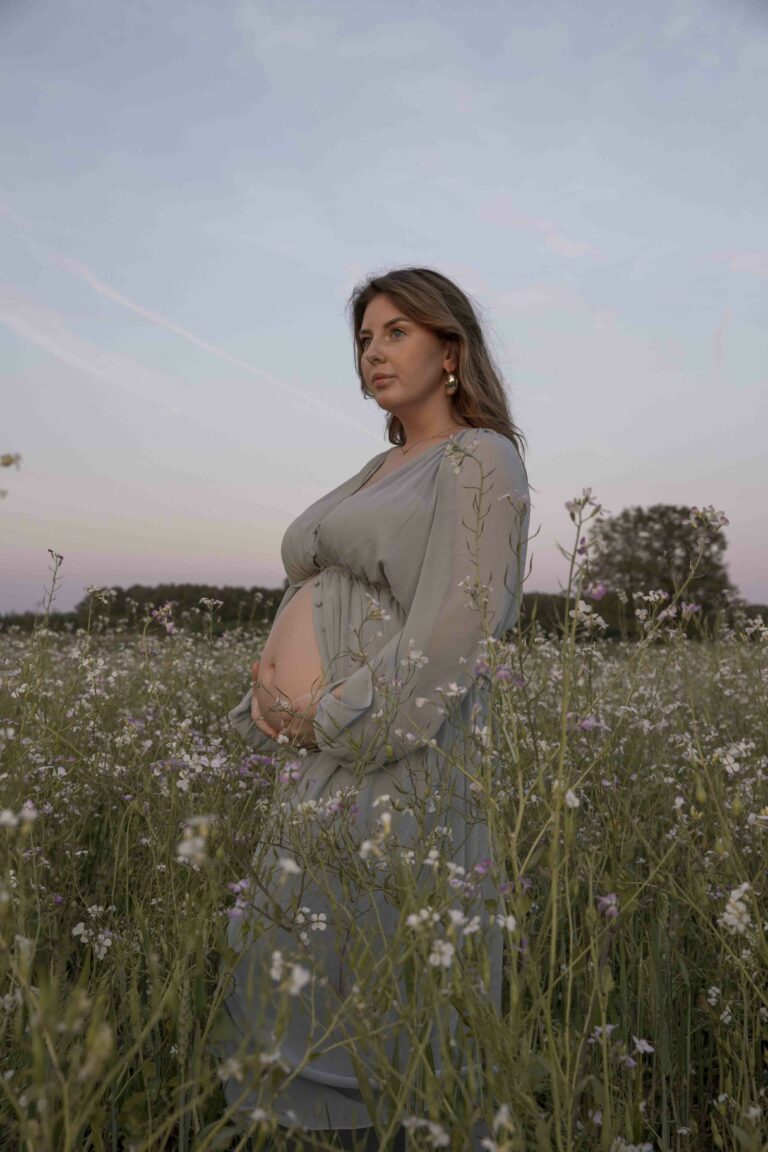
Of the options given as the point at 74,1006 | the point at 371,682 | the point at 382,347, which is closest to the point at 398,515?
the point at 371,682

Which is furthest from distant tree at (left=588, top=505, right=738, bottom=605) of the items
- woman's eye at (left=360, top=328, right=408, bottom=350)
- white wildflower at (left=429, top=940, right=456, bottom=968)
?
white wildflower at (left=429, top=940, right=456, bottom=968)

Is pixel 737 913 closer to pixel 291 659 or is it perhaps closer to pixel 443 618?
pixel 443 618

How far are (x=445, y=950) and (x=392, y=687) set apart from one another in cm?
107

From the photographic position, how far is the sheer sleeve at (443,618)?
2.30 metres

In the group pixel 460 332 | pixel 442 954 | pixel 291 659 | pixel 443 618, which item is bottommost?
pixel 442 954

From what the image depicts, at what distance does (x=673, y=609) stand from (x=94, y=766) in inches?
71.1

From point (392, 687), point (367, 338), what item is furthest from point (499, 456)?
point (367, 338)

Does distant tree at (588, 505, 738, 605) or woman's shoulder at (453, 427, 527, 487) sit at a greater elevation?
distant tree at (588, 505, 738, 605)

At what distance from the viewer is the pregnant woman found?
196 centimetres

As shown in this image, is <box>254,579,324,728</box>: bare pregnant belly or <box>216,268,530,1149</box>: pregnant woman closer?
<box>216,268,530,1149</box>: pregnant woman

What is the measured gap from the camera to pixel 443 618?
244 centimetres

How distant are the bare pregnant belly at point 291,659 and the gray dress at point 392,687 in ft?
0.21

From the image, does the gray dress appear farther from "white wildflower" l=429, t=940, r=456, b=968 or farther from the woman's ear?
"white wildflower" l=429, t=940, r=456, b=968

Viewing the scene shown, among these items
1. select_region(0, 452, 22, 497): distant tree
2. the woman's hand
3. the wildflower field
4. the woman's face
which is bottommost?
the wildflower field
